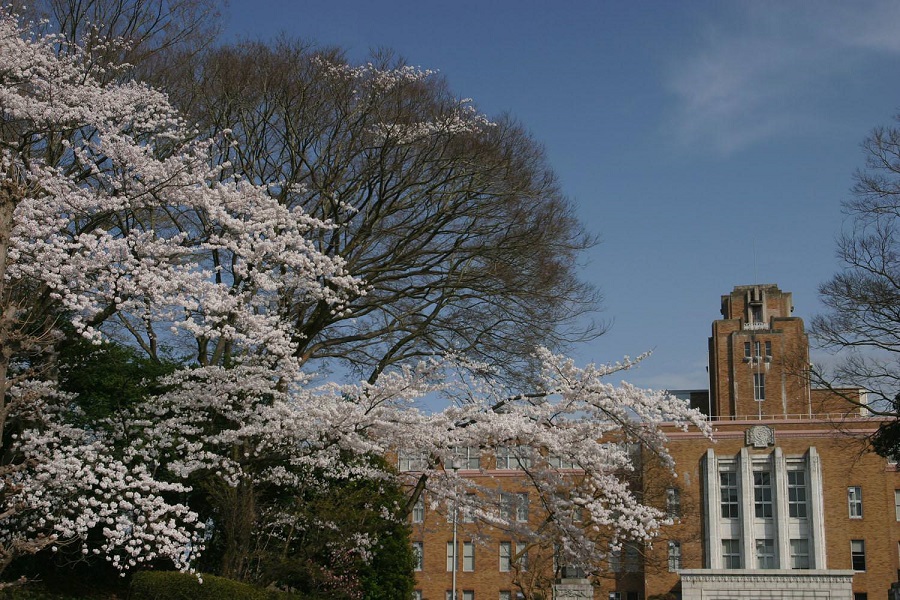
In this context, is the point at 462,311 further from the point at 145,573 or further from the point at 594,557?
the point at 145,573

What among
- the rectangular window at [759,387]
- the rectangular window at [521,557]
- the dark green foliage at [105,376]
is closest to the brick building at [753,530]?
the rectangular window at [521,557]

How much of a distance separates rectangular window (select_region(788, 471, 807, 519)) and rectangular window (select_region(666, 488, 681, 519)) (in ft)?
20.0

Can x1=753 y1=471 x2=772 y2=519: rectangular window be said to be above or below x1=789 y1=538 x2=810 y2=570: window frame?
above

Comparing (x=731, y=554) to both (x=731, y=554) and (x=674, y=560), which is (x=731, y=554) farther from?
(x=674, y=560)

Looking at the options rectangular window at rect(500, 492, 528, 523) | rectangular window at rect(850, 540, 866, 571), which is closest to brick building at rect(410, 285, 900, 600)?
rectangular window at rect(850, 540, 866, 571)

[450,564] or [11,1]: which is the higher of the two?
[11,1]

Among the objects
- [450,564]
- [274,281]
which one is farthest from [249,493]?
[450,564]

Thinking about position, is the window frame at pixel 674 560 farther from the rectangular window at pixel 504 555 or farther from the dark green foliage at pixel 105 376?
the dark green foliage at pixel 105 376

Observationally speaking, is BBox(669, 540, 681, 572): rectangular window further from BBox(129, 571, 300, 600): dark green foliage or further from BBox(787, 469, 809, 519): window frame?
BBox(129, 571, 300, 600): dark green foliage

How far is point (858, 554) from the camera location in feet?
153

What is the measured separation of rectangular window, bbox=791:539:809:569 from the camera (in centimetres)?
4769

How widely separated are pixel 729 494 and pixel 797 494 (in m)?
3.26

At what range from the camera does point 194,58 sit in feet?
63.5

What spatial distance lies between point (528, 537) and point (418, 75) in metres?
9.41
